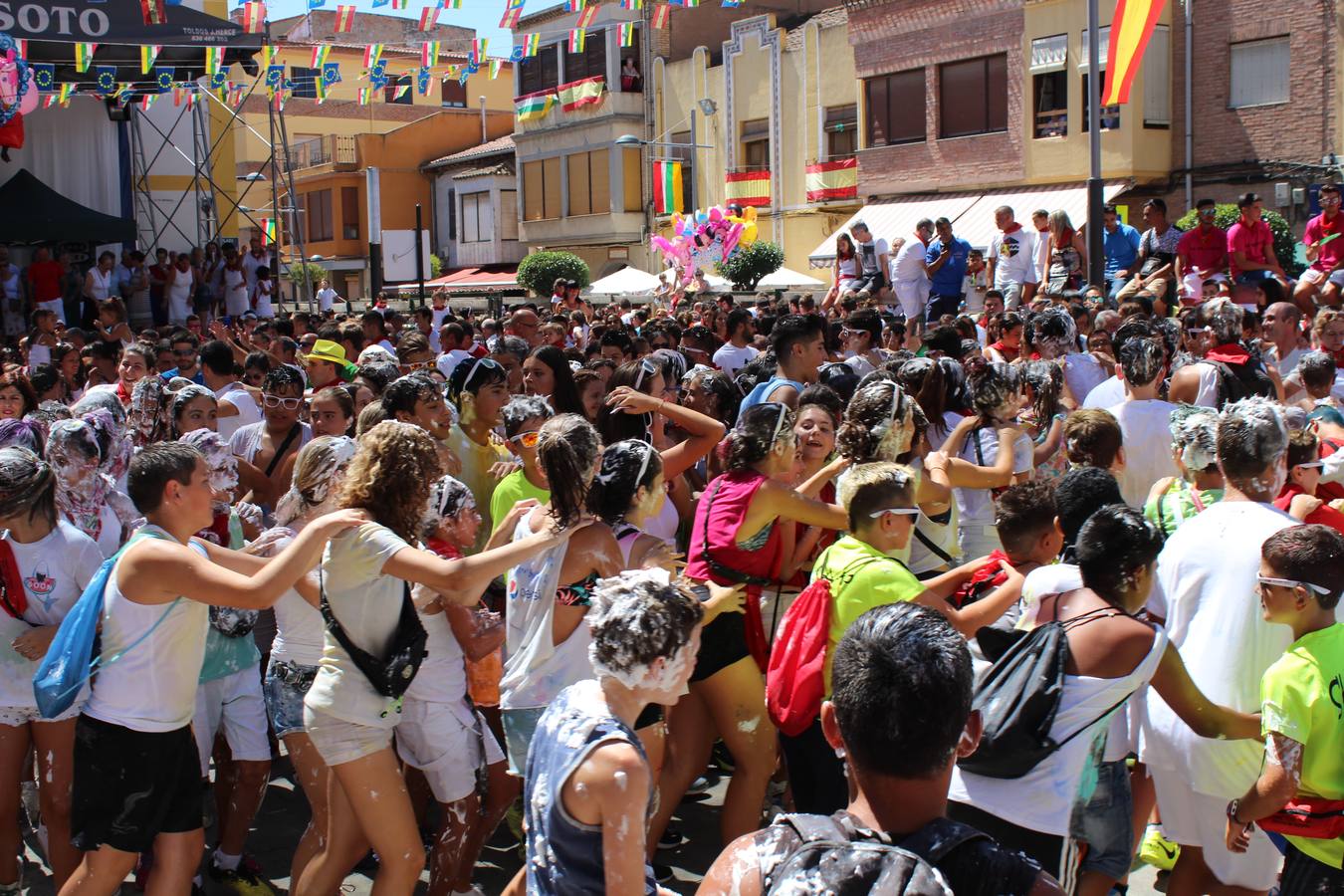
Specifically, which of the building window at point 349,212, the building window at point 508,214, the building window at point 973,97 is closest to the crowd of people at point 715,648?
the building window at point 973,97

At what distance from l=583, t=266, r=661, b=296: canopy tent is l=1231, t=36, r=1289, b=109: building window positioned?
12379mm

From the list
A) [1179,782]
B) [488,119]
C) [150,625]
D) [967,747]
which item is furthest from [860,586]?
[488,119]

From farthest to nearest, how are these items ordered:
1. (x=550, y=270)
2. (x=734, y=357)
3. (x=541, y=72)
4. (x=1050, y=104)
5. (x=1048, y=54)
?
1. (x=541, y=72)
2. (x=550, y=270)
3. (x=1050, y=104)
4. (x=1048, y=54)
5. (x=734, y=357)

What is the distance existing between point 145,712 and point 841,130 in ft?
101

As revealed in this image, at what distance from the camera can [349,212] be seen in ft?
171

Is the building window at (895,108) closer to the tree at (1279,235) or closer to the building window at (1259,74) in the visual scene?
the building window at (1259,74)

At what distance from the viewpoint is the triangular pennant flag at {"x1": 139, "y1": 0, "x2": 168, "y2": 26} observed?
18.1m

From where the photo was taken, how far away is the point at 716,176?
36938 millimetres

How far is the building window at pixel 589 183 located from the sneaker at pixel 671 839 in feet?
120

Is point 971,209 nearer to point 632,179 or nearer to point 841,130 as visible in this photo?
point 841,130

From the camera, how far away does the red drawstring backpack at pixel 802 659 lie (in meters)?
3.89

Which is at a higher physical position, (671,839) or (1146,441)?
(1146,441)

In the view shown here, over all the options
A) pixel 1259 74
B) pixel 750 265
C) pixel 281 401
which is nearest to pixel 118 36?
pixel 281 401

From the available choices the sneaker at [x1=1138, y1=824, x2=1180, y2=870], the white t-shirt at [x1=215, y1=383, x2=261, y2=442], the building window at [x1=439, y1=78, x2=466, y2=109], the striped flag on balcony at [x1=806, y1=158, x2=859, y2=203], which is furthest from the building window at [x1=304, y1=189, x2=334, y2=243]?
the sneaker at [x1=1138, y1=824, x2=1180, y2=870]
